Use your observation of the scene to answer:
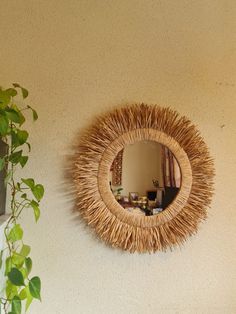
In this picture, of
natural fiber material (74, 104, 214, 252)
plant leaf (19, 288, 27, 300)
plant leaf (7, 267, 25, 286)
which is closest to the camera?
plant leaf (7, 267, 25, 286)

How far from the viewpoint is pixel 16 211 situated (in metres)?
0.98

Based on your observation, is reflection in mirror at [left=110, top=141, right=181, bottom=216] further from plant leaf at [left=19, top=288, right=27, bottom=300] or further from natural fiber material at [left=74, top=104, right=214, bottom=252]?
plant leaf at [left=19, top=288, right=27, bottom=300]

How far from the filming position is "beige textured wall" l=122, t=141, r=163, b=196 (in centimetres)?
104

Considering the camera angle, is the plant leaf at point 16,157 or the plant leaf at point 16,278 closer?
the plant leaf at point 16,278

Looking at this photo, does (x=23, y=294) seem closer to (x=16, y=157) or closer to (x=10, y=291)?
(x=10, y=291)

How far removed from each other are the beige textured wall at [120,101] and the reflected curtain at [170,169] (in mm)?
191

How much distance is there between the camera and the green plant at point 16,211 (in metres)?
0.69

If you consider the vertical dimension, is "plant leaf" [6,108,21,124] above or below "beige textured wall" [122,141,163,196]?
above

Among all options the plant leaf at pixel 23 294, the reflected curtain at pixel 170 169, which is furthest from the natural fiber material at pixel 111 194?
the plant leaf at pixel 23 294

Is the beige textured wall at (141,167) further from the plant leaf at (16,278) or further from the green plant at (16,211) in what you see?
the plant leaf at (16,278)

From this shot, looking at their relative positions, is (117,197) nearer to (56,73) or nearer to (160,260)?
(160,260)

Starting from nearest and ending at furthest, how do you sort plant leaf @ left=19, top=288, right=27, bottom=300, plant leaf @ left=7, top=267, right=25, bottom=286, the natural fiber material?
plant leaf @ left=7, top=267, right=25, bottom=286
plant leaf @ left=19, top=288, right=27, bottom=300
the natural fiber material

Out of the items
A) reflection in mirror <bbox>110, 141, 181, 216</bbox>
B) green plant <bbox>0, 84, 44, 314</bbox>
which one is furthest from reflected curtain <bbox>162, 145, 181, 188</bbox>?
green plant <bbox>0, 84, 44, 314</bbox>

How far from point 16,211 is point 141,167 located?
504 millimetres
